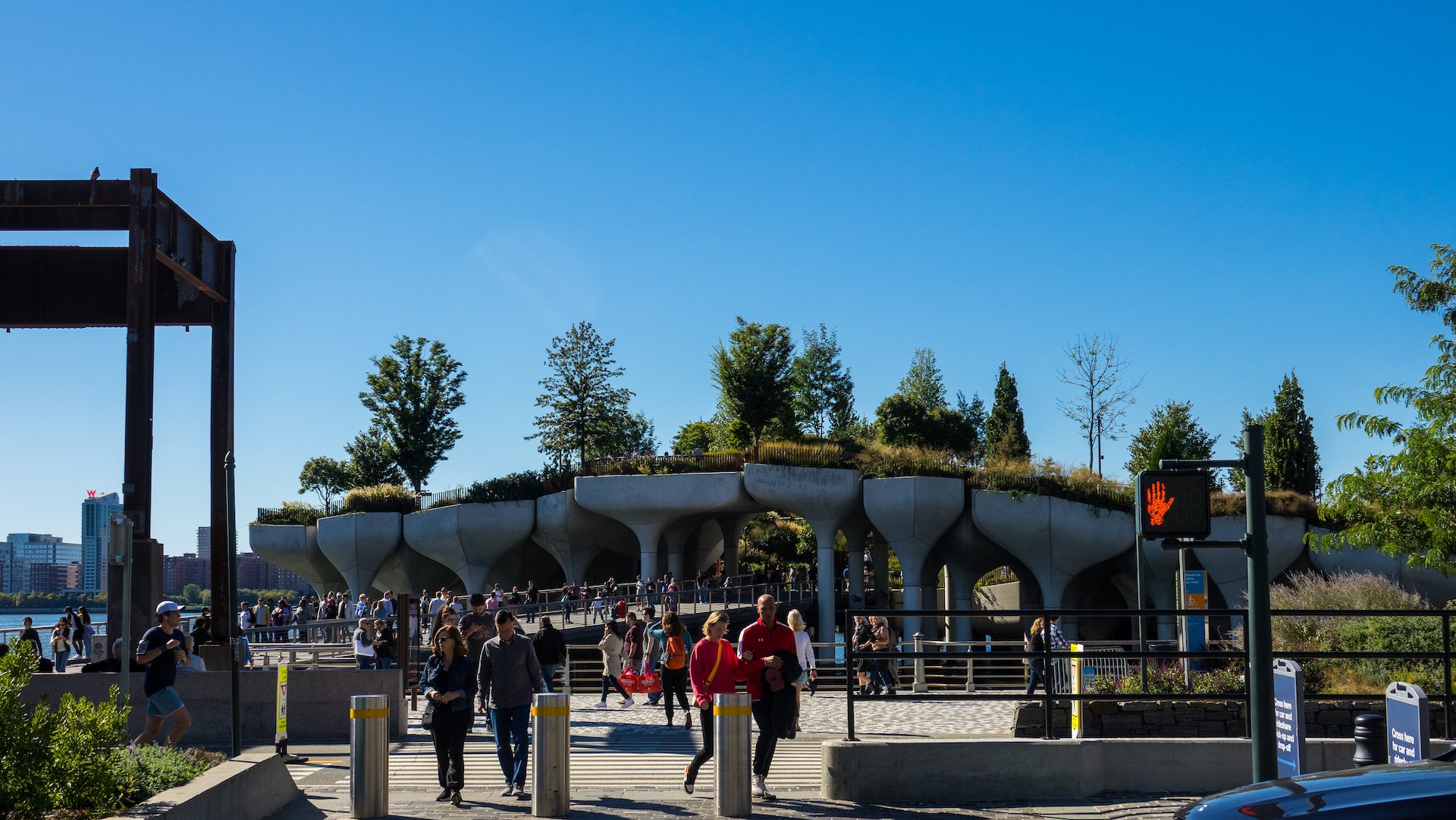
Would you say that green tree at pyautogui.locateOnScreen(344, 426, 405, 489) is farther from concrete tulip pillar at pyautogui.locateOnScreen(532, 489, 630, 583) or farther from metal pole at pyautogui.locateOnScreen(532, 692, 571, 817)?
metal pole at pyautogui.locateOnScreen(532, 692, 571, 817)

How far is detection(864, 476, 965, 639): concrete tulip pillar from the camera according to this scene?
45.7 m

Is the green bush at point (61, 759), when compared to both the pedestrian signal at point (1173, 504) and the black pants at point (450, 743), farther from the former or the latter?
the pedestrian signal at point (1173, 504)

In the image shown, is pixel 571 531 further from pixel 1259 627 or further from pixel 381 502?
pixel 1259 627

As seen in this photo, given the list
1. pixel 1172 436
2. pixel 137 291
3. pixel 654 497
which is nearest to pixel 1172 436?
pixel 1172 436

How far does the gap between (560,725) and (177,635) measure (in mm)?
4825

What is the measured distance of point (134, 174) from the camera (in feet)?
64.7

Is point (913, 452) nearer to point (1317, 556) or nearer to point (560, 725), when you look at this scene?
point (1317, 556)

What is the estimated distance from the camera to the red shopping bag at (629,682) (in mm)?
19172

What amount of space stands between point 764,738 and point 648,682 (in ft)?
28.0

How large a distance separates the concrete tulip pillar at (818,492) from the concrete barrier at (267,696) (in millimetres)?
31382

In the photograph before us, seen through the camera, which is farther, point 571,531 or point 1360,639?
point 571,531

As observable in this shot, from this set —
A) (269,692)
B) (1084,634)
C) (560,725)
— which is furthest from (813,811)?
(1084,634)

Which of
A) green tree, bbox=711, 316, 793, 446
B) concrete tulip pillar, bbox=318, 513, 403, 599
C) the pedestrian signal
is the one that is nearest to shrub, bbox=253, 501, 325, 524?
concrete tulip pillar, bbox=318, 513, 403, 599

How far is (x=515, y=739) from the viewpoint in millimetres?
11164
